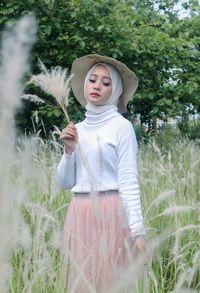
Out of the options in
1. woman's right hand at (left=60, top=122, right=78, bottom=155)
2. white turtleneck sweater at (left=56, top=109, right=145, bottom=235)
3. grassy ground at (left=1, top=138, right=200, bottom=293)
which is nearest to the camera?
grassy ground at (left=1, top=138, right=200, bottom=293)

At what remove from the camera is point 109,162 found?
6.88 ft

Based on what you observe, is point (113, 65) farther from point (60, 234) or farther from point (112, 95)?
point (60, 234)

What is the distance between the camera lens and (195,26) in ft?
29.3

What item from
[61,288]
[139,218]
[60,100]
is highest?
[60,100]

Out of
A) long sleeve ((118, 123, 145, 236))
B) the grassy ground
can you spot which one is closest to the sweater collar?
long sleeve ((118, 123, 145, 236))

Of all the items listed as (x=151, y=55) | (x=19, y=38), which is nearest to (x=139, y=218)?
(x=19, y=38)

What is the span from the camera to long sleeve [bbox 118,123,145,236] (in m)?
1.99

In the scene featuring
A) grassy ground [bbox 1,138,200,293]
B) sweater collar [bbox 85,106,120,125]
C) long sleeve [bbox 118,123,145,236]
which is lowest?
grassy ground [bbox 1,138,200,293]

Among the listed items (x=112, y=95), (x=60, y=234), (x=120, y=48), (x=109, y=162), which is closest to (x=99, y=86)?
(x=112, y=95)

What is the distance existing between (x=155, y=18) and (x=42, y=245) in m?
7.96

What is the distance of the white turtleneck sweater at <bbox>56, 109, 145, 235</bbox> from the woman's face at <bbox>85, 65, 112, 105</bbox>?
6 cm

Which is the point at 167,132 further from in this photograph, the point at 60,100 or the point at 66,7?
the point at 60,100

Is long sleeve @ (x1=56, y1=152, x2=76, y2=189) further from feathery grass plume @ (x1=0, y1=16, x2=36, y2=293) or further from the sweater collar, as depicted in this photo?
feathery grass plume @ (x1=0, y1=16, x2=36, y2=293)

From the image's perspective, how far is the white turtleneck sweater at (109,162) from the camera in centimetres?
203
